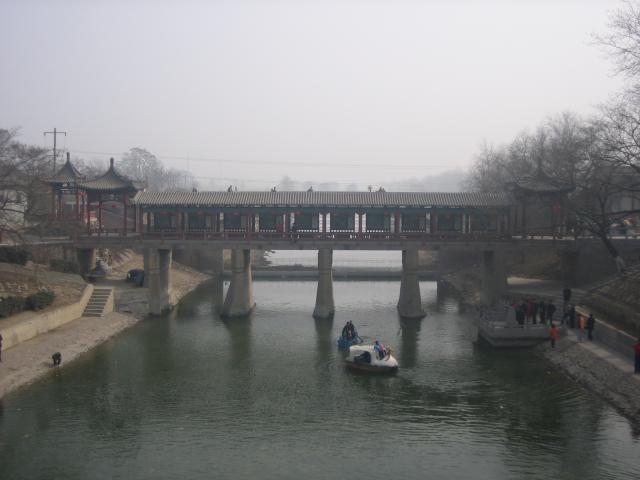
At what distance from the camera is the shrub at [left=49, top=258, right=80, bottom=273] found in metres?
48.5

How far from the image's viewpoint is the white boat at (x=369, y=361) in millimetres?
32156

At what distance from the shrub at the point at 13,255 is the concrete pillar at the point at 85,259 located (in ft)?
27.6

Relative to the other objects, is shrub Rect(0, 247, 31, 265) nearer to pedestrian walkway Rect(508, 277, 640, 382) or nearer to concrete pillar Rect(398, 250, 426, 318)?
concrete pillar Rect(398, 250, 426, 318)

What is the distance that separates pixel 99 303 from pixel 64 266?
265 inches

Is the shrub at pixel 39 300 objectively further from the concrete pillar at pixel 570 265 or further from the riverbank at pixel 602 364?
the concrete pillar at pixel 570 265

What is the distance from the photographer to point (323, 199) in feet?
162

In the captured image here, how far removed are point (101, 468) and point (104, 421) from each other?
4610 mm

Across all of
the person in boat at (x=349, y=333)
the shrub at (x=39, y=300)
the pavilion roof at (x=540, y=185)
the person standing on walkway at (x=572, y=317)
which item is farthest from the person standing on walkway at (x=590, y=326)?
the shrub at (x=39, y=300)

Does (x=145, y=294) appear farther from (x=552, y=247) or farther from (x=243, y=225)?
(x=552, y=247)

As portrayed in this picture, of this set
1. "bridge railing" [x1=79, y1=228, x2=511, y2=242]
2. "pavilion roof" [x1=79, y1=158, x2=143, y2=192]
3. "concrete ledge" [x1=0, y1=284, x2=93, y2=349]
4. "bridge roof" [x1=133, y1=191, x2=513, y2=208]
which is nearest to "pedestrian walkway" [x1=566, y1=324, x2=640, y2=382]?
"bridge railing" [x1=79, y1=228, x2=511, y2=242]

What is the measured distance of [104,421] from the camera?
25141 millimetres

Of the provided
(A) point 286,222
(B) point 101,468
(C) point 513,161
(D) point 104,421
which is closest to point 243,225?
(A) point 286,222

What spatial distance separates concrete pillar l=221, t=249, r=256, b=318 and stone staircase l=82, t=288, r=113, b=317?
9061 millimetres

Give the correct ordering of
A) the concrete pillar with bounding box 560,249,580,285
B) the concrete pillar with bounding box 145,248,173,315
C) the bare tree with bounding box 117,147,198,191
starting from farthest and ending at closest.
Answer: the bare tree with bounding box 117,147,198,191 → the concrete pillar with bounding box 145,248,173,315 → the concrete pillar with bounding box 560,249,580,285
